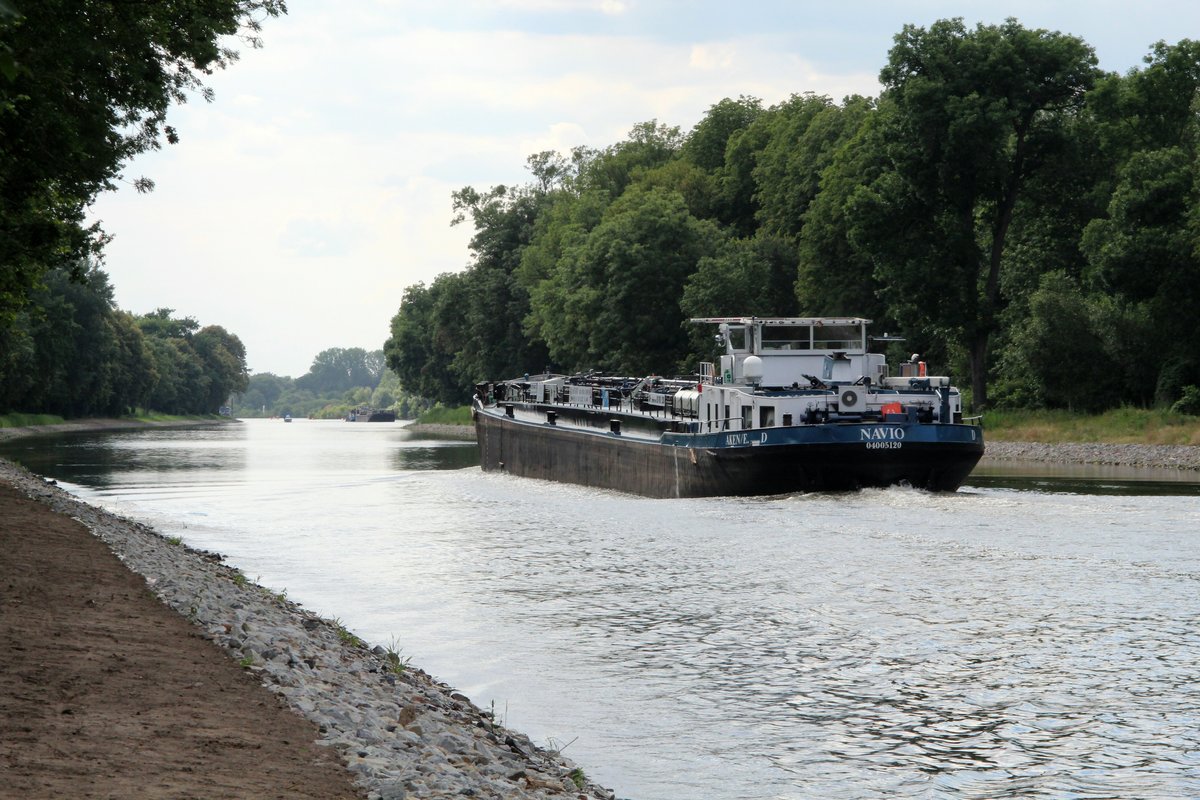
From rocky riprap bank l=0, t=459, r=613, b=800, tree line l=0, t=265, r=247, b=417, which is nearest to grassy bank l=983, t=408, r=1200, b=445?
rocky riprap bank l=0, t=459, r=613, b=800

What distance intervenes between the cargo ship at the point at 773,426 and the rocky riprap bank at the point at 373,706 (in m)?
17.9

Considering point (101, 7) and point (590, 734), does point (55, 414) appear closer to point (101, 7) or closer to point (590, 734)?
point (101, 7)

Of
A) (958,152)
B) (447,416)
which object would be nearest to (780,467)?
(958,152)

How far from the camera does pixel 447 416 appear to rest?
461ft

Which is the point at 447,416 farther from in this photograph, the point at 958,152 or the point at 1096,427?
the point at 1096,427

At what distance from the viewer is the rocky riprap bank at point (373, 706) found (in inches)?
370

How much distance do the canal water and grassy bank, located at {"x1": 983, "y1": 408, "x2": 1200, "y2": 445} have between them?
50.7 feet

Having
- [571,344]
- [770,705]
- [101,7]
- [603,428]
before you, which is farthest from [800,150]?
[770,705]

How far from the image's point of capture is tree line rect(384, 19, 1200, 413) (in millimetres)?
57781

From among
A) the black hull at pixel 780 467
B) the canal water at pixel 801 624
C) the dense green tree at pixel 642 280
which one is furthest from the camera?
the dense green tree at pixel 642 280

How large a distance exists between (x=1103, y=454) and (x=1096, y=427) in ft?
15.8

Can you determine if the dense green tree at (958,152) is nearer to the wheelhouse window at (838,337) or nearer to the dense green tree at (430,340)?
the wheelhouse window at (838,337)

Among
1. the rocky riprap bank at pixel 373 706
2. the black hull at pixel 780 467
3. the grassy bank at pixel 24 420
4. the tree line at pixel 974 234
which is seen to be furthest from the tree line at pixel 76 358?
the rocky riprap bank at pixel 373 706

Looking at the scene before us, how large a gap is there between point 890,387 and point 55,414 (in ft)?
348
